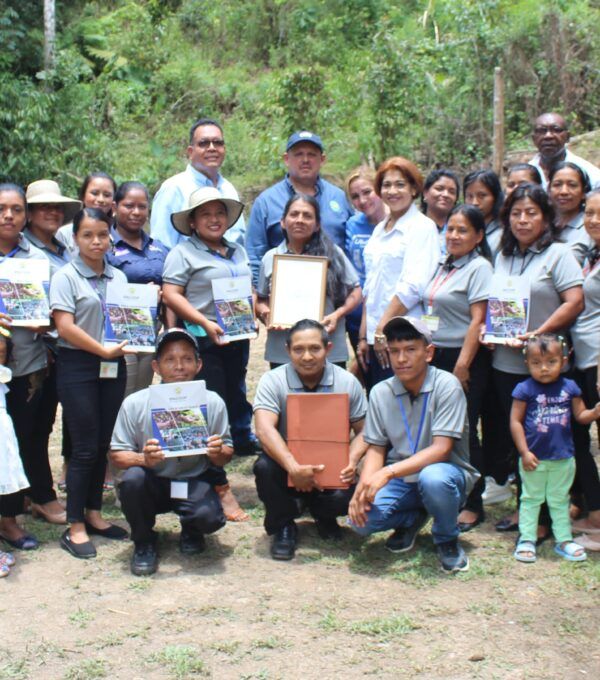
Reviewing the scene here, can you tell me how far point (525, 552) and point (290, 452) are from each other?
54.6 inches

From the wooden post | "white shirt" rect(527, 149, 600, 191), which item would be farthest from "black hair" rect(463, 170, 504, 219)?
the wooden post

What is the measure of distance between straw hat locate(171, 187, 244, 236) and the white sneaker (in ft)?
7.90

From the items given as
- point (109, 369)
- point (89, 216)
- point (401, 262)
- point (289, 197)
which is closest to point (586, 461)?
point (401, 262)

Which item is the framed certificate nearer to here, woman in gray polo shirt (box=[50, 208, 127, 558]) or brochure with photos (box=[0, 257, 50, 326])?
woman in gray polo shirt (box=[50, 208, 127, 558])

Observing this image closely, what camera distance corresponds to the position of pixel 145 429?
4.91 metres

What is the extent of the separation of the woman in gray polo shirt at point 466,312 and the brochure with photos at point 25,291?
226cm

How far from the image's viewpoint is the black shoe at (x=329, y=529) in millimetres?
5199

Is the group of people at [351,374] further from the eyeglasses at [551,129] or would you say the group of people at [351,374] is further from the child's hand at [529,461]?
the eyeglasses at [551,129]

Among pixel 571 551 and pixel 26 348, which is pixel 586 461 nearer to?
pixel 571 551

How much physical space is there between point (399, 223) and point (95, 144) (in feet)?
33.4

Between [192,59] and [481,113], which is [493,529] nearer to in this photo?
[481,113]

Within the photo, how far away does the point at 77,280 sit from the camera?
5062 millimetres

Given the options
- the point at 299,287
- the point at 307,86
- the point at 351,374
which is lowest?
the point at 351,374

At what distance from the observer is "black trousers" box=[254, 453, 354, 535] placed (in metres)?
4.98
